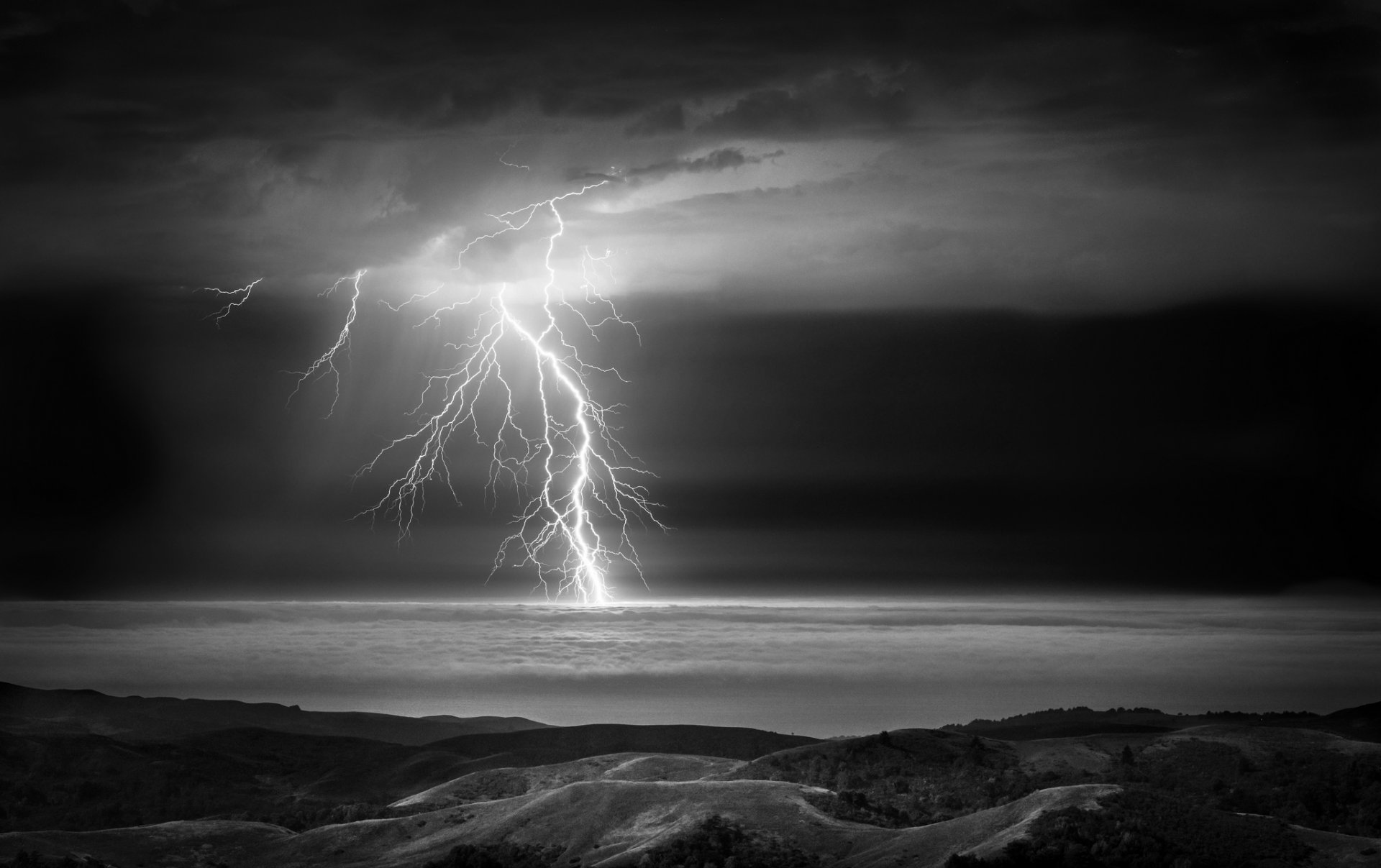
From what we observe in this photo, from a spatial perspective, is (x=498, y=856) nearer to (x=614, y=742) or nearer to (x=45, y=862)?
(x=45, y=862)

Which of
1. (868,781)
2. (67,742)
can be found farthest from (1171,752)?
(67,742)

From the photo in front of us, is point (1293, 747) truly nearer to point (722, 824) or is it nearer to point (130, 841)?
point (722, 824)

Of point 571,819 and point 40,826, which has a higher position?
point 571,819

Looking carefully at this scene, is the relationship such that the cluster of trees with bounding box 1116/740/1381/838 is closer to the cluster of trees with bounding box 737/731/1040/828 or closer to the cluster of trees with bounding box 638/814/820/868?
the cluster of trees with bounding box 737/731/1040/828

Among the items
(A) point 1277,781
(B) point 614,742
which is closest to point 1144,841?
(A) point 1277,781

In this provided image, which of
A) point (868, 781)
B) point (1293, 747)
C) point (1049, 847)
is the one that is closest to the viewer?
point (1049, 847)

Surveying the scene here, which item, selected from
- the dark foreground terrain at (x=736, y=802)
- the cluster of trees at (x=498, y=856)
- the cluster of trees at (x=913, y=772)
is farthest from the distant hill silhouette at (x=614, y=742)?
the cluster of trees at (x=498, y=856)
